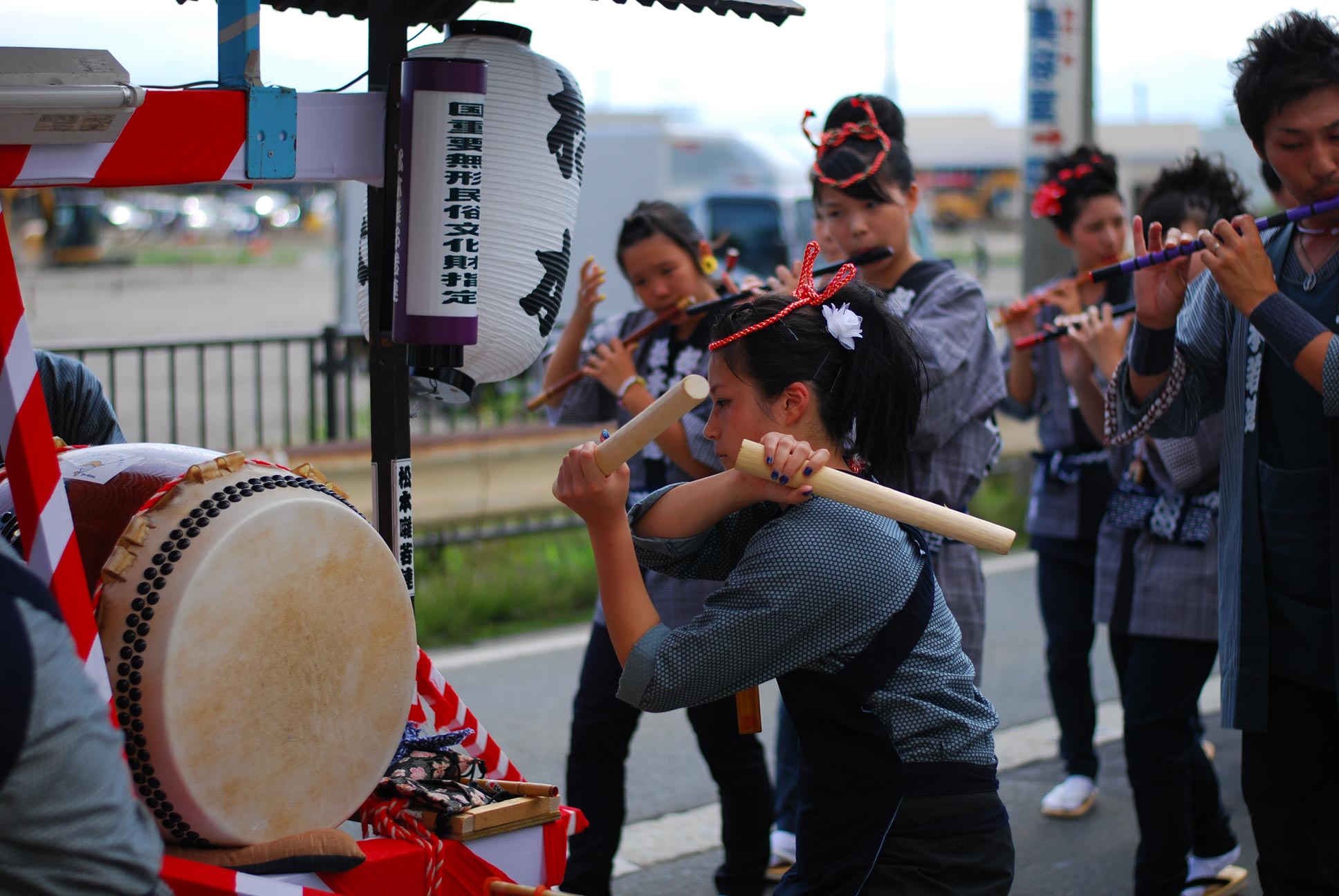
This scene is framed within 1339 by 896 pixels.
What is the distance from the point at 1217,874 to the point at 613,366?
2.06 metres

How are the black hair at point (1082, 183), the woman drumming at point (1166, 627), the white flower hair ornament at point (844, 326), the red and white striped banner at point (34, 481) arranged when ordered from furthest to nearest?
the black hair at point (1082, 183) < the woman drumming at point (1166, 627) < the white flower hair ornament at point (844, 326) < the red and white striped banner at point (34, 481)

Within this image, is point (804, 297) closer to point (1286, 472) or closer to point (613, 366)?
point (1286, 472)

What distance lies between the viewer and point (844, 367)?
7.02 feet

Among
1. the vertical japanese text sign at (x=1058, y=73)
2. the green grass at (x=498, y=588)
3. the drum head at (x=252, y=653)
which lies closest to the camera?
the drum head at (x=252, y=653)

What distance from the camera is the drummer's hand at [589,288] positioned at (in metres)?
3.72

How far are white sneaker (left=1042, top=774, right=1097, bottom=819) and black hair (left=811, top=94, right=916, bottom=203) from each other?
192 cm

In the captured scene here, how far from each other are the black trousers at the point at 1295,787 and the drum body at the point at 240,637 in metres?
1.69

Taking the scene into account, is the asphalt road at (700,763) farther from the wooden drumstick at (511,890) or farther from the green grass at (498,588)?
the wooden drumstick at (511,890)

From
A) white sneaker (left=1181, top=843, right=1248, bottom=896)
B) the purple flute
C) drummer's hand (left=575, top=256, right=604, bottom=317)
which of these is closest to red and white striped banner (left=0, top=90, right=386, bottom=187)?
drummer's hand (left=575, top=256, right=604, bottom=317)

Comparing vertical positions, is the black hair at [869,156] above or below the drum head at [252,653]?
above

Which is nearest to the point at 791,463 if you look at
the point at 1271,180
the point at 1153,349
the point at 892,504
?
the point at 892,504

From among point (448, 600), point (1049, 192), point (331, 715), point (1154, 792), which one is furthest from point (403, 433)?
point (448, 600)

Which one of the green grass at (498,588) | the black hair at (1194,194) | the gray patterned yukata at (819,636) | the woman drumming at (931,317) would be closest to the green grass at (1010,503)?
the green grass at (498,588)

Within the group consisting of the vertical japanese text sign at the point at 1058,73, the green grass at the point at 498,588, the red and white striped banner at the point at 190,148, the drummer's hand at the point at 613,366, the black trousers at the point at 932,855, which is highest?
the vertical japanese text sign at the point at 1058,73
